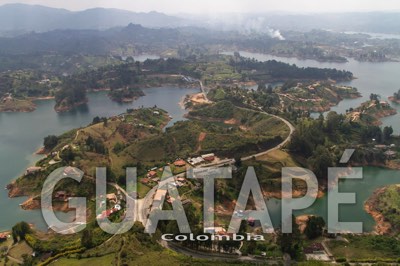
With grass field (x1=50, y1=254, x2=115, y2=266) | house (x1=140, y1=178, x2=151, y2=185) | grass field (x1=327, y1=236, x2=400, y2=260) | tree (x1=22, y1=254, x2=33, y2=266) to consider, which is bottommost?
tree (x1=22, y1=254, x2=33, y2=266)

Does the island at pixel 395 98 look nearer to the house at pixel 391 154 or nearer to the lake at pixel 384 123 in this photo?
the lake at pixel 384 123

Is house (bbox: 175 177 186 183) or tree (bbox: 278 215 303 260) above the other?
house (bbox: 175 177 186 183)

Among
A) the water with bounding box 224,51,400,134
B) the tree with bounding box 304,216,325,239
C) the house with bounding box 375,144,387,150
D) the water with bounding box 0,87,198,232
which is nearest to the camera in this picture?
the tree with bounding box 304,216,325,239

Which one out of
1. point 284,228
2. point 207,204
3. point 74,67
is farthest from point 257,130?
point 74,67

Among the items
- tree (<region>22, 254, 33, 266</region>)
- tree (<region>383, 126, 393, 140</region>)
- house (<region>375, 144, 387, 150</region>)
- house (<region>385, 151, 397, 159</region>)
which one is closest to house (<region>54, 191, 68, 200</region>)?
tree (<region>22, 254, 33, 266</region>)

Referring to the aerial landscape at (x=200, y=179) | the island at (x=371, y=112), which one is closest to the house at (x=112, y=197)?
the aerial landscape at (x=200, y=179)

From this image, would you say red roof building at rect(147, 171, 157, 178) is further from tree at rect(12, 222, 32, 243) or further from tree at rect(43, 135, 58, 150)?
tree at rect(43, 135, 58, 150)

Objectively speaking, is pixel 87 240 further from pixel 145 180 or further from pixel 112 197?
pixel 145 180

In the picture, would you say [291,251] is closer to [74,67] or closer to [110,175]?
[110,175]
